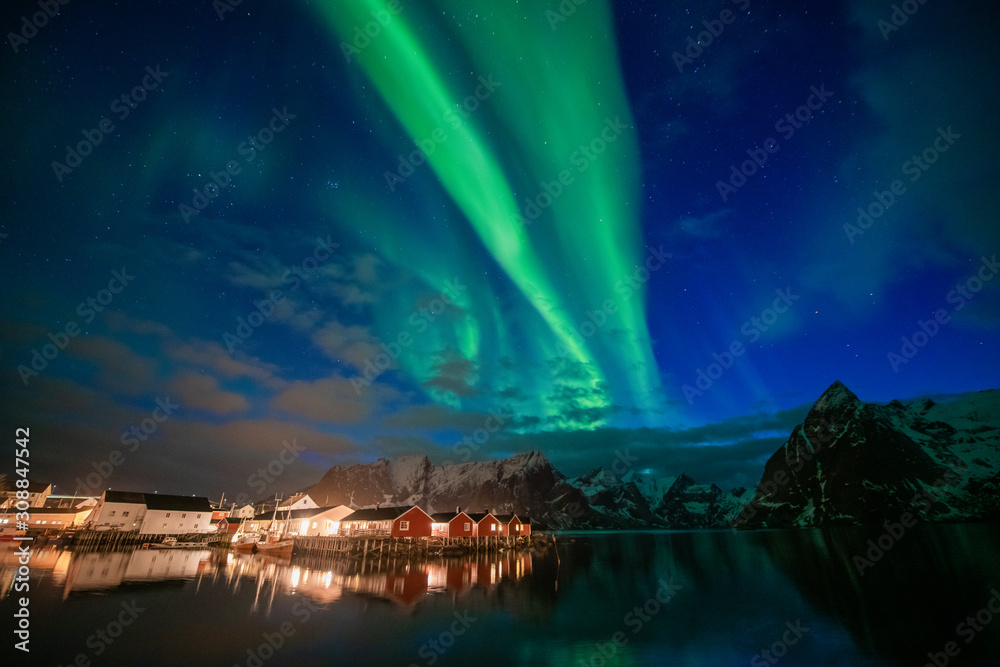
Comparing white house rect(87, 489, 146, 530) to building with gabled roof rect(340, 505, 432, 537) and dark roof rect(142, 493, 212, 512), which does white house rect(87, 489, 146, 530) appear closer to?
dark roof rect(142, 493, 212, 512)

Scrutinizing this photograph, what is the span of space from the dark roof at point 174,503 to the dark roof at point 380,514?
105 feet

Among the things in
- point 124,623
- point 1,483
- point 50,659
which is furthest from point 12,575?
point 1,483

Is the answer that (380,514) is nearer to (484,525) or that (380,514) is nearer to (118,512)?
(484,525)

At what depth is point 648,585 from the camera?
46531 mm

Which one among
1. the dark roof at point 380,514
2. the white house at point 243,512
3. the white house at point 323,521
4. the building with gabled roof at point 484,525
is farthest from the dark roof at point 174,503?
the building with gabled roof at point 484,525

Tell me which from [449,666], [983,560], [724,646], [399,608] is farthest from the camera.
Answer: [983,560]

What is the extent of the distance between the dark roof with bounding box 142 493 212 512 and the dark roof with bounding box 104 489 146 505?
36.4 inches

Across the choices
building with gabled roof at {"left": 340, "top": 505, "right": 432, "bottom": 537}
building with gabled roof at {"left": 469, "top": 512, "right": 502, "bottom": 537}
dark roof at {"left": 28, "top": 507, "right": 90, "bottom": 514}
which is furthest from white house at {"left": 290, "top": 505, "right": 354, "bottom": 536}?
dark roof at {"left": 28, "top": 507, "right": 90, "bottom": 514}

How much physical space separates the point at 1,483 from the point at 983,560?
162 metres

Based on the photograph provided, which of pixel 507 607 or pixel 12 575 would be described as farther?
pixel 12 575

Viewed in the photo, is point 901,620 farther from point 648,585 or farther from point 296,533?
point 296,533

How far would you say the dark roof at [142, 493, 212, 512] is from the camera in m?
84.2

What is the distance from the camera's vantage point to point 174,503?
86.6 meters

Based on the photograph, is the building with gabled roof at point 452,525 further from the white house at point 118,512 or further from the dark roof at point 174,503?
the white house at point 118,512
